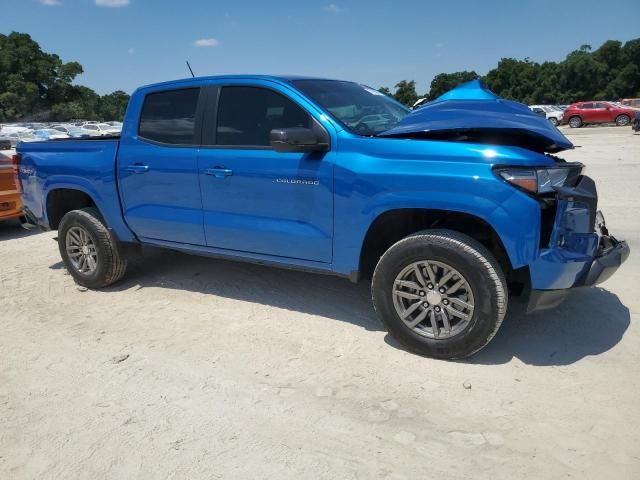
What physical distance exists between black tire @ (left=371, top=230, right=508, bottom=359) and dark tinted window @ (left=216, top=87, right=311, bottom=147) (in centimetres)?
120

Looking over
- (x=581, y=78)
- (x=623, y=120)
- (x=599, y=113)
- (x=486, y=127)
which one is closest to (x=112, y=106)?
(x=581, y=78)

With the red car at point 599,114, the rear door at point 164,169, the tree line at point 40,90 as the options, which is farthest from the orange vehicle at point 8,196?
the tree line at point 40,90

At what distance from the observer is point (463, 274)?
324 centimetres

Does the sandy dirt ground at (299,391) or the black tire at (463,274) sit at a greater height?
the black tire at (463,274)

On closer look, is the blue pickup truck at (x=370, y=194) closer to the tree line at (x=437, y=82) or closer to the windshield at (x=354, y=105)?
the windshield at (x=354, y=105)

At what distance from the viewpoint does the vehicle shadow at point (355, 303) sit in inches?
139

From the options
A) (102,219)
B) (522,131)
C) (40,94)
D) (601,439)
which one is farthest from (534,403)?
(40,94)

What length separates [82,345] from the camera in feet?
12.8

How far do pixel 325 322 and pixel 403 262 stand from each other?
101cm

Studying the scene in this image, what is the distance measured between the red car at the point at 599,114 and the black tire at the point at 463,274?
32.1 m

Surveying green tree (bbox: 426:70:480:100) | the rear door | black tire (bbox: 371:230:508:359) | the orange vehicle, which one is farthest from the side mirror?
green tree (bbox: 426:70:480:100)

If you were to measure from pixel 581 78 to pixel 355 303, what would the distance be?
6257 centimetres

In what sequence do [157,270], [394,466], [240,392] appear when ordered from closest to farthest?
1. [394,466]
2. [240,392]
3. [157,270]

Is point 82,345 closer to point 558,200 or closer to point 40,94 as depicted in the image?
point 558,200
